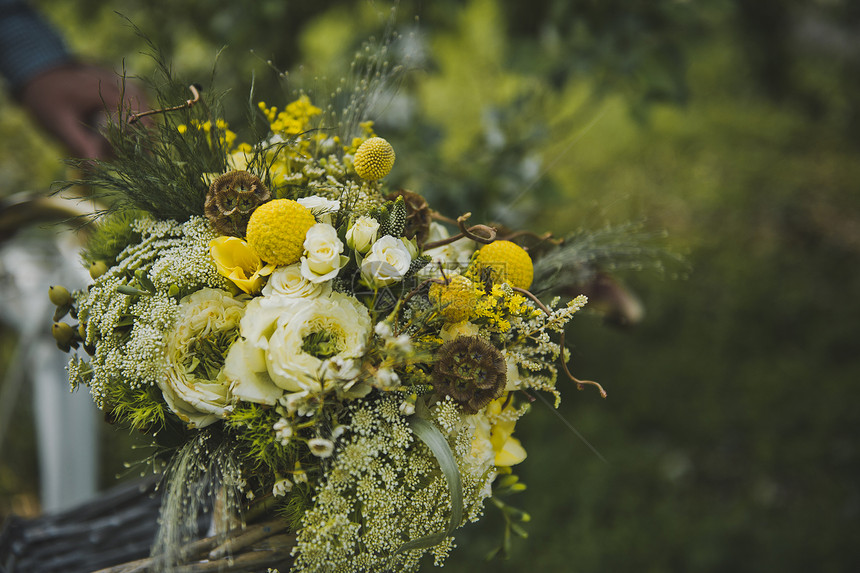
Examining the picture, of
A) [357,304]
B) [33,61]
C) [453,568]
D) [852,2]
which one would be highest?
[33,61]

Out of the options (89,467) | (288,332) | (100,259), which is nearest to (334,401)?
(288,332)

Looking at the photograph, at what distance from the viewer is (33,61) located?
1.77 m

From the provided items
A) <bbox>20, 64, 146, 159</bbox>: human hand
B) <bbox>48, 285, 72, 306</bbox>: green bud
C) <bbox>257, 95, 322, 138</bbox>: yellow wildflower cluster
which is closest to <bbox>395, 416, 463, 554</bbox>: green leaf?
<bbox>257, 95, 322, 138</bbox>: yellow wildflower cluster

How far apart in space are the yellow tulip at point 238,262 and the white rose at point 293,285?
0.02 metres

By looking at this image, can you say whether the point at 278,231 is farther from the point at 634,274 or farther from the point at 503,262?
the point at 634,274

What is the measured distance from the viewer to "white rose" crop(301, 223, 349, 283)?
31.0 inches

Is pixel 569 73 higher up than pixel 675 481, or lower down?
higher up

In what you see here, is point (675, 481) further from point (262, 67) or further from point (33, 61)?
point (33, 61)

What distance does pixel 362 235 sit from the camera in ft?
2.68

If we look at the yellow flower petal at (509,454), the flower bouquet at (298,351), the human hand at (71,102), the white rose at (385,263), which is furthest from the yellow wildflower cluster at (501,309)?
the human hand at (71,102)

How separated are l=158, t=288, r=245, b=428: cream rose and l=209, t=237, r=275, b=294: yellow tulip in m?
0.03

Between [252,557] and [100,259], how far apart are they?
51cm

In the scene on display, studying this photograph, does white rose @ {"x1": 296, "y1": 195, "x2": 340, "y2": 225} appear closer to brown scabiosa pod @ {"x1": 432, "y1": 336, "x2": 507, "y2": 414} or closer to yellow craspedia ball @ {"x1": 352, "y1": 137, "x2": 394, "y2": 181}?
yellow craspedia ball @ {"x1": 352, "y1": 137, "x2": 394, "y2": 181}

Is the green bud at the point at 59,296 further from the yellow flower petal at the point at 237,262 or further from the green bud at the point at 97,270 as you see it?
the yellow flower petal at the point at 237,262
